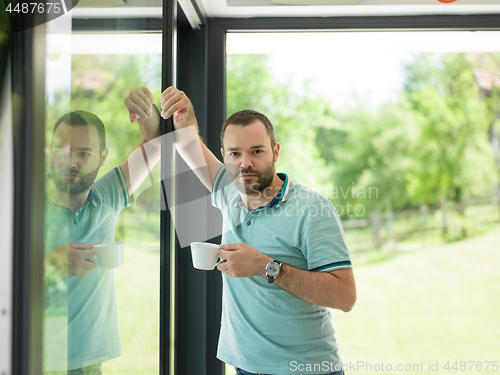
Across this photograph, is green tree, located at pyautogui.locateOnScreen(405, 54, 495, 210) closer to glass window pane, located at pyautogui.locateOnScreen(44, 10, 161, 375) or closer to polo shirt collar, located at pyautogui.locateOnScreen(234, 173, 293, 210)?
polo shirt collar, located at pyautogui.locateOnScreen(234, 173, 293, 210)

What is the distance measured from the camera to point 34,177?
0.42 metres

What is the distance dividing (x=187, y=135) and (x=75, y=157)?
0.67m

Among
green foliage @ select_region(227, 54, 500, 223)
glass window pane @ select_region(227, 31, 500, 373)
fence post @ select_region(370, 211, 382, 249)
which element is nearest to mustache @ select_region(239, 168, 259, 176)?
glass window pane @ select_region(227, 31, 500, 373)

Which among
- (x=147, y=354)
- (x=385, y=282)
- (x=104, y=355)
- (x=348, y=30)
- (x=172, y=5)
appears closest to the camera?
(x=104, y=355)

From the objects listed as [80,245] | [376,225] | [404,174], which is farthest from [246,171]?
[404,174]

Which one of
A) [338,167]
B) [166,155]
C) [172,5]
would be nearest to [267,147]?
[166,155]

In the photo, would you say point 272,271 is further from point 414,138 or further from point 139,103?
point 414,138

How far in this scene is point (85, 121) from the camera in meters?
0.55

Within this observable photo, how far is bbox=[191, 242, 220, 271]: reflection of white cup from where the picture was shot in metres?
0.93

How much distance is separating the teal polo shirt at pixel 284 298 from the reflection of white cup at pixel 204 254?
0.67 feet

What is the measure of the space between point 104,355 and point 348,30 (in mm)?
1502

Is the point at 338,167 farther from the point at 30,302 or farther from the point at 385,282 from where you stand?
the point at 30,302

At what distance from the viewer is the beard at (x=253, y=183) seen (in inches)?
45.4

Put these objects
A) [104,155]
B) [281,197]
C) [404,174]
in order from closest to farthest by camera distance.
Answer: [104,155]
[281,197]
[404,174]
